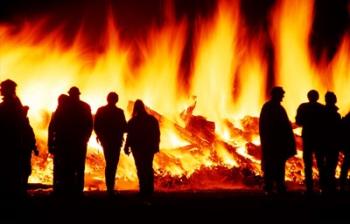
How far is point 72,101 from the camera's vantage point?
1138 cm

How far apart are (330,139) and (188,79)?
925cm

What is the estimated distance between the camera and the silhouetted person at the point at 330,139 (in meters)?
12.1

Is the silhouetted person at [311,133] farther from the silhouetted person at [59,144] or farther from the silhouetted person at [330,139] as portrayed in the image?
the silhouetted person at [59,144]

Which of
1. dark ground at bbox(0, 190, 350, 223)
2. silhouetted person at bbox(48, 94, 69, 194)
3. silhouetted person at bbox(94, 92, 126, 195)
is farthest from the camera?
silhouetted person at bbox(94, 92, 126, 195)

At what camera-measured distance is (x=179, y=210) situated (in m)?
9.19

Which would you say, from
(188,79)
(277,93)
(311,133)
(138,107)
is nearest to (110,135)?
(138,107)

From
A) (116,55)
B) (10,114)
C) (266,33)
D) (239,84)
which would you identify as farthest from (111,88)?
(10,114)

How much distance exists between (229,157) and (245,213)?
8.68m

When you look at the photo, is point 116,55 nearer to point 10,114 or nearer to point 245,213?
point 10,114

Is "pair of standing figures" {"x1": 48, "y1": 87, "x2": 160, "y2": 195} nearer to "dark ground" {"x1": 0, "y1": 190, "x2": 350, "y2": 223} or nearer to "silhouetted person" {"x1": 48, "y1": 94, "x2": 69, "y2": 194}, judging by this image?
"silhouetted person" {"x1": 48, "y1": 94, "x2": 69, "y2": 194}

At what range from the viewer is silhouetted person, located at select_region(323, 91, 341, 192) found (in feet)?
39.8

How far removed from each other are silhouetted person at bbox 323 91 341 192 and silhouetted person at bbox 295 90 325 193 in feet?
0.41

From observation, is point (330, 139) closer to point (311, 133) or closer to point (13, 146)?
point (311, 133)

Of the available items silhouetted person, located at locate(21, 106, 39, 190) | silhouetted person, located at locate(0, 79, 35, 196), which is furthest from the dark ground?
silhouetted person, located at locate(21, 106, 39, 190)
